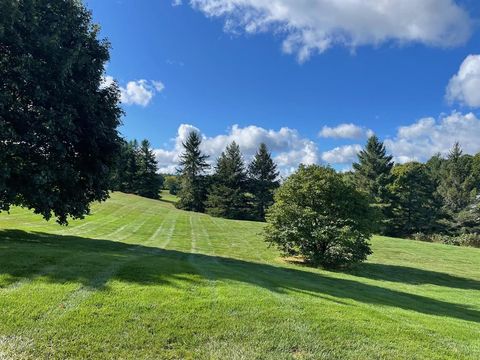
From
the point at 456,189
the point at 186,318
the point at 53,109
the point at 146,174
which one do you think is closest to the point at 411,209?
the point at 456,189

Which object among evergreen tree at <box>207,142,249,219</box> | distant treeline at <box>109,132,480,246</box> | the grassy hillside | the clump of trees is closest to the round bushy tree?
the grassy hillside

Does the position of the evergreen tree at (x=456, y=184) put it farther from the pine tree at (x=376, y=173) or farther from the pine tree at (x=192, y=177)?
the pine tree at (x=192, y=177)

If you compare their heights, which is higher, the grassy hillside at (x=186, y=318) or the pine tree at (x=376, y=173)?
the pine tree at (x=376, y=173)

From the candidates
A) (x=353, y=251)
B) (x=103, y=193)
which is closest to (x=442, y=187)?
(x=353, y=251)

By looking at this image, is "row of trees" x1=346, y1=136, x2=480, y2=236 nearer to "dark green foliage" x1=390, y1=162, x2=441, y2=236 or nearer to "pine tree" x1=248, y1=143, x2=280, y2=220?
"dark green foliage" x1=390, y1=162, x2=441, y2=236

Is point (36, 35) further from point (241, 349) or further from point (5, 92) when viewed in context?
point (241, 349)

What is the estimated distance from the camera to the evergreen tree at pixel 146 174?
6281 cm

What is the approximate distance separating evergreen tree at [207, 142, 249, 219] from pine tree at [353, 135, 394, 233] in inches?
628

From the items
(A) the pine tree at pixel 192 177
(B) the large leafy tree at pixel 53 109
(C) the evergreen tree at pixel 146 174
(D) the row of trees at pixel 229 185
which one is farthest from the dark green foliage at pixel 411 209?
(B) the large leafy tree at pixel 53 109

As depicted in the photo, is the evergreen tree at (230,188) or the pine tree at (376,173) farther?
the evergreen tree at (230,188)

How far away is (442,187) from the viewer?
191 ft

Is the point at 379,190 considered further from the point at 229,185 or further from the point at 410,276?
the point at 410,276

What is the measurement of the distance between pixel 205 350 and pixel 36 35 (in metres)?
10.9

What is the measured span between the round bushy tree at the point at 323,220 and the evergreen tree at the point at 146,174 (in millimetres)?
49576
